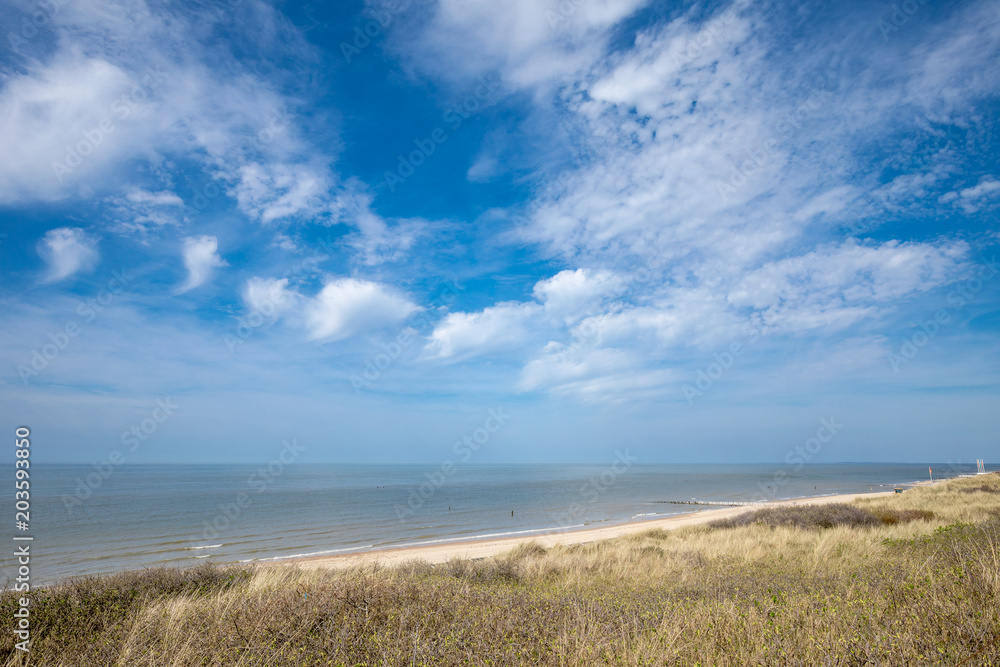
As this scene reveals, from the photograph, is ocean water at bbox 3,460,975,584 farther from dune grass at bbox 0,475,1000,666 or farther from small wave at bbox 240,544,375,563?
dune grass at bbox 0,475,1000,666

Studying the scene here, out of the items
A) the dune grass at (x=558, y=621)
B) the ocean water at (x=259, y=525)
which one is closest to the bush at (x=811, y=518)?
the dune grass at (x=558, y=621)

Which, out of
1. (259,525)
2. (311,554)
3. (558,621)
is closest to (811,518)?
(558,621)

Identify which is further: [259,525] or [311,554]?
[259,525]

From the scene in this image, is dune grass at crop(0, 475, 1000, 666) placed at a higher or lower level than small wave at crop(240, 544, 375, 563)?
higher

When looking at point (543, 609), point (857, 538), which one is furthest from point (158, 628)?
point (857, 538)

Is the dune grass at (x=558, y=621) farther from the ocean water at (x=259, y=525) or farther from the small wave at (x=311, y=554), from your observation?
the ocean water at (x=259, y=525)

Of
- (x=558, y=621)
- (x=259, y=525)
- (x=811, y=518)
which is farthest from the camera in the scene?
(x=259, y=525)

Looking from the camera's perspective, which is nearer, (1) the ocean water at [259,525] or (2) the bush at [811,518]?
(2) the bush at [811,518]

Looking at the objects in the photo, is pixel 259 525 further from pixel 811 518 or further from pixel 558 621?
pixel 558 621

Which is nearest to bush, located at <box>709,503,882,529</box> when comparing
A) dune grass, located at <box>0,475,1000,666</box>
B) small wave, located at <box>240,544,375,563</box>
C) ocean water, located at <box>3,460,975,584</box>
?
dune grass, located at <box>0,475,1000,666</box>

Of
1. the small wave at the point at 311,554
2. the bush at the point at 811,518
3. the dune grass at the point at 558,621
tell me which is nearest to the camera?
the dune grass at the point at 558,621

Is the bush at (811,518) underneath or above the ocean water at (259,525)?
above

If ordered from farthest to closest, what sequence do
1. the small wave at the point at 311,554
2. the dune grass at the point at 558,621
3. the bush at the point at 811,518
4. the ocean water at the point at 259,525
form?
1. the ocean water at the point at 259,525
2. the small wave at the point at 311,554
3. the bush at the point at 811,518
4. the dune grass at the point at 558,621

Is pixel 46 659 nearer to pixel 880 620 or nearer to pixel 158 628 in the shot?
pixel 158 628
